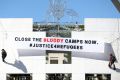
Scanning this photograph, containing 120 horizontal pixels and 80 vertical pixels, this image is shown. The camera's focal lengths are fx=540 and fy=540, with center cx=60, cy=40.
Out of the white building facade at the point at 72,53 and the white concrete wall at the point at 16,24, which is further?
the white concrete wall at the point at 16,24

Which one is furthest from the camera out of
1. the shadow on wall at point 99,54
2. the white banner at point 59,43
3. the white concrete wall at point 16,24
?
the white concrete wall at point 16,24

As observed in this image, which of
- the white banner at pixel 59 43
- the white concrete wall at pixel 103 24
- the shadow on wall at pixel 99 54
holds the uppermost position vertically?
the white concrete wall at pixel 103 24

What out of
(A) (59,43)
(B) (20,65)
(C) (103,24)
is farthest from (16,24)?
(C) (103,24)

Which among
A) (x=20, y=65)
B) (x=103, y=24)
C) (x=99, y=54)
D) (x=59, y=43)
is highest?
(x=103, y=24)

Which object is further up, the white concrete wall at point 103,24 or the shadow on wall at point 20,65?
the white concrete wall at point 103,24

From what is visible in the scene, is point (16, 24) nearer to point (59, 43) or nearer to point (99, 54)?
point (59, 43)

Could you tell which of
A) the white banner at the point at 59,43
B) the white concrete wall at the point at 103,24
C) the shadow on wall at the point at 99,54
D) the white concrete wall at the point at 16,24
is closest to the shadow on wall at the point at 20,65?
the white banner at the point at 59,43

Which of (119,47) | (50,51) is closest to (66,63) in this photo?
(50,51)

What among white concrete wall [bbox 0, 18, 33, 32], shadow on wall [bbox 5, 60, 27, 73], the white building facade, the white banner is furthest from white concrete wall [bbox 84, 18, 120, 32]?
shadow on wall [bbox 5, 60, 27, 73]

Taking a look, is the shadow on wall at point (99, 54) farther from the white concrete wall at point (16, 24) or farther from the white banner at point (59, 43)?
the white concrete wall at point (16, 24)

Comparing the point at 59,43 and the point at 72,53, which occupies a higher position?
the point at 59,43

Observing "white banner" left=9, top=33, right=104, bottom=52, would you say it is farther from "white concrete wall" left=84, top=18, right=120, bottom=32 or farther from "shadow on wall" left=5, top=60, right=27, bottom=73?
"shadow on wall" left=5, top=60, right=27, bottom=73

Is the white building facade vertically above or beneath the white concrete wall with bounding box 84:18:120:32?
beneath

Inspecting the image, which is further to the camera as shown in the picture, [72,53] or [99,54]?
[99,54]
